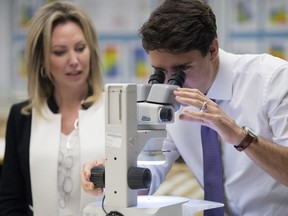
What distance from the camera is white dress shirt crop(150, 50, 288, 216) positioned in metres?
1.67

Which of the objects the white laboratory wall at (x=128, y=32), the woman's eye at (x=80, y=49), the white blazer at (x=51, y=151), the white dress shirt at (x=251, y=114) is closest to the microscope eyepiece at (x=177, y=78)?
the white dress shirt at (x=251, y=114)

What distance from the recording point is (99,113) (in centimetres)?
228

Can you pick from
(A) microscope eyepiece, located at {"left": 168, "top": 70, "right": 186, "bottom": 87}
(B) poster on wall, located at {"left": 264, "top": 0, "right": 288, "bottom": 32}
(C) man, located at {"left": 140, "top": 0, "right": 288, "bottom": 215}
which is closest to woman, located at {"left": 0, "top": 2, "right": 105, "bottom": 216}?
(C) man, located at {"left": 140, "top": 0, "right": 288, "bottom": 215}

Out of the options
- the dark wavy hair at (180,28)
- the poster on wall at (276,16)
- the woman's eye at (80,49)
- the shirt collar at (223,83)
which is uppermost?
the poster on wall at (276,16)

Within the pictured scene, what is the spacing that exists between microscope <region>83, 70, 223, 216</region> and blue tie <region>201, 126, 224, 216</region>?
283mm

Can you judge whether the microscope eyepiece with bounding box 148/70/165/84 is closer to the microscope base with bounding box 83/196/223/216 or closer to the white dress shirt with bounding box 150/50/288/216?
the white dress shirt with bounding box 150/50/288/216

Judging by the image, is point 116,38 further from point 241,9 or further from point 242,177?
point 242,177

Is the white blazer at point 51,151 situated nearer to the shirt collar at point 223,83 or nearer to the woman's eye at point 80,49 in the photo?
the woman's eye at point 80,49

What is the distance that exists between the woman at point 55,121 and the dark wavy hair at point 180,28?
2.25 feet

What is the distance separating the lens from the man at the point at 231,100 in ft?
5.03

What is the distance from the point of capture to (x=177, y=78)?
1.53 metres

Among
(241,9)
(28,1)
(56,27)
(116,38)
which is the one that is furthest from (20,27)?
(56,27)

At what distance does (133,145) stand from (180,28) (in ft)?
1.31

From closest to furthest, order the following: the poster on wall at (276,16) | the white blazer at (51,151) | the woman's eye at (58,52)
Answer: the white blazer at (51,151) < the woman's eye at (58,52) < the poster on wall at (276,16)
